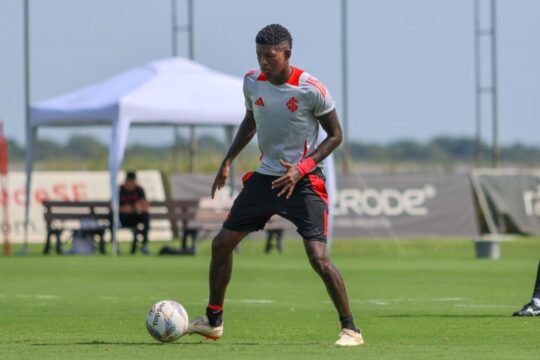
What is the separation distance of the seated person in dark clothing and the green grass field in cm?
152

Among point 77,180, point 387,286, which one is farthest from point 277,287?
point 77,180

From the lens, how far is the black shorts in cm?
1179

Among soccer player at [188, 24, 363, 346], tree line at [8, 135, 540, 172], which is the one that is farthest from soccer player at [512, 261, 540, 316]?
tree line at [8, 135, 540, 172]

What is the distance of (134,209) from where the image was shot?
32.9 metres

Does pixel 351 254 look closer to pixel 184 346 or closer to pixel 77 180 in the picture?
pixel 77 180

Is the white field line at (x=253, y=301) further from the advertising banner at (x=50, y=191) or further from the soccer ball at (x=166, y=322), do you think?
the advertising banner at (x=50, y=191)

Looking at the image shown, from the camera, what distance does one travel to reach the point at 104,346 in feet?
38.5

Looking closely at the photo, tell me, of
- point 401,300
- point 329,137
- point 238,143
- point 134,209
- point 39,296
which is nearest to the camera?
point 329,137

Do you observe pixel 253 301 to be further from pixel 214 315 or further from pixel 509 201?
Result: pixel 509 201

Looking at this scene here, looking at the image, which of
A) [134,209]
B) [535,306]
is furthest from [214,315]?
[134,209]

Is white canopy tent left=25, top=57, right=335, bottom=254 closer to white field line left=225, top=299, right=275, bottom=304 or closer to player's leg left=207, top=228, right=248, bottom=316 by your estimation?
white field line left=225, top=299, right=275, bottom=304

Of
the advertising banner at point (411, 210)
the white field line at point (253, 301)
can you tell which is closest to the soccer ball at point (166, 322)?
the white field line at point (253, 301)

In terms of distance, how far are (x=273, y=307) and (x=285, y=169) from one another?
518 cm

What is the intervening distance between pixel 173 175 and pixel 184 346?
98.0ft
